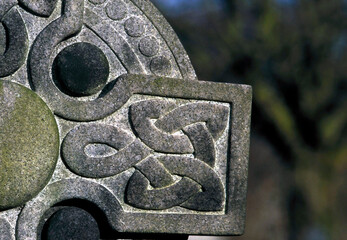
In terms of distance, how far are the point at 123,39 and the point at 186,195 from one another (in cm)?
58

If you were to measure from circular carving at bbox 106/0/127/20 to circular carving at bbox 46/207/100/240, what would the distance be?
673 millimetres

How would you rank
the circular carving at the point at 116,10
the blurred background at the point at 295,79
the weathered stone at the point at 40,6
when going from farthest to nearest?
the blurred background at the point at 295,79
the circular carving at the point at 116,10
the weathered stone at the point at 40,6

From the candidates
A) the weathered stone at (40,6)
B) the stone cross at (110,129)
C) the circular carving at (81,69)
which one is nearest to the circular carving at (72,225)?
the stone cross at (110,129)

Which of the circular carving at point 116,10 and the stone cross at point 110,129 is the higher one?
the circular carving at point 116,10

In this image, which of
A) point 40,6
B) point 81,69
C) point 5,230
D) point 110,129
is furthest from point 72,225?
point 40,6

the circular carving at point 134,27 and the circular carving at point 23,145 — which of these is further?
the circular carving at point 134,27

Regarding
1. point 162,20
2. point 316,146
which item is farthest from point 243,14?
point 162,20

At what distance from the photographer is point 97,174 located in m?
2.91

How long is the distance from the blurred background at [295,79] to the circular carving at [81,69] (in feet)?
24.8

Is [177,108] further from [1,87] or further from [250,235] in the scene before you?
[250,235]

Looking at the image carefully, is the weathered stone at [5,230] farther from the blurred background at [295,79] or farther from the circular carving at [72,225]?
the blurred background at [295,79]

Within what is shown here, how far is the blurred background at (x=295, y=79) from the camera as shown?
1049 centimetres

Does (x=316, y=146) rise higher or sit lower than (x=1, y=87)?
higher

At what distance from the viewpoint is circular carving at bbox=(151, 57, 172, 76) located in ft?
10.0
